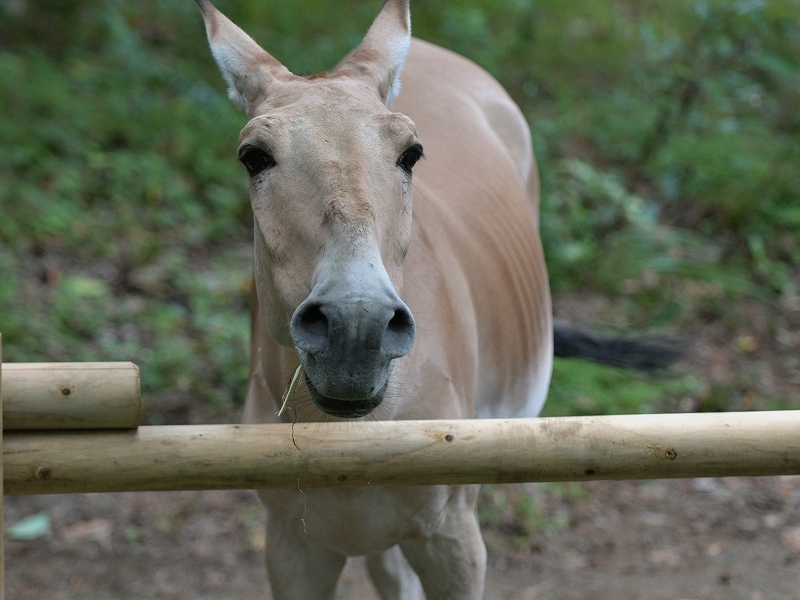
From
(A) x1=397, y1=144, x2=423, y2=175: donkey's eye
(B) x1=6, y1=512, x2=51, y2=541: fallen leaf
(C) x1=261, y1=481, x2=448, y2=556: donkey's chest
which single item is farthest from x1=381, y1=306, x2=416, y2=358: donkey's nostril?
(B) x1=6, y1=512, x2=51, y2=541: fallen leaf

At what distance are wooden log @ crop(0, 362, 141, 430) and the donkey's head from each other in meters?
0.38

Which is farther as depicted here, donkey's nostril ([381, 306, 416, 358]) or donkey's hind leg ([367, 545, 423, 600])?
donkey's hind leg ([367, 545, 423, 600])

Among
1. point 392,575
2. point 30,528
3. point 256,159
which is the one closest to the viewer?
point 256,159

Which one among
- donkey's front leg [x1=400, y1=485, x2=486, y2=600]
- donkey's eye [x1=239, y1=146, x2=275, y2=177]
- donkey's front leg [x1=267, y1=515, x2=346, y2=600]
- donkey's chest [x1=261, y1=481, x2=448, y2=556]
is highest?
donkey's eye [x1=239, y1=146, x2=275, y2=177]

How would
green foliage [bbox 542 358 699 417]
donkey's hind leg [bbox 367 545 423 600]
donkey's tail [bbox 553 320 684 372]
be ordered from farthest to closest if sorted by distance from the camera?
1. green foliage [bbox 542 358 699 417]
2. donkey's tail [bbox 553 320 684 372]
3. donkey's hind leg [bbox 367 545 423 600]

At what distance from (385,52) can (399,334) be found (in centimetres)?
112

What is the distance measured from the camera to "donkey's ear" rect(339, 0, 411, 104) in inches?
97.3

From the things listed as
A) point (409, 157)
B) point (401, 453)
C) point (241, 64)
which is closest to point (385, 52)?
point (241, 64)

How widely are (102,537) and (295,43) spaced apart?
494 cm

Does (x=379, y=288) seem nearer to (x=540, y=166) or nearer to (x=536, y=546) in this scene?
(x=536, y=546)

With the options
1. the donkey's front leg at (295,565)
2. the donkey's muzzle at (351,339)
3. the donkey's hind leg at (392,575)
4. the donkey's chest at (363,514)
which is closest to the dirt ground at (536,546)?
the donkey's hind leg at (392,575)

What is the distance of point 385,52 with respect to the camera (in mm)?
2574

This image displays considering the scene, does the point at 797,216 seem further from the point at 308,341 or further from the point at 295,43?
the point at 308,341

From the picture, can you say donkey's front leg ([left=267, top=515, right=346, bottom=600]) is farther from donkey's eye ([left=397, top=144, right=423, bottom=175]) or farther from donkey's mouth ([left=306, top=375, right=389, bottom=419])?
donkey's eye ([left=397, top=144, right=423, bottom=175])
